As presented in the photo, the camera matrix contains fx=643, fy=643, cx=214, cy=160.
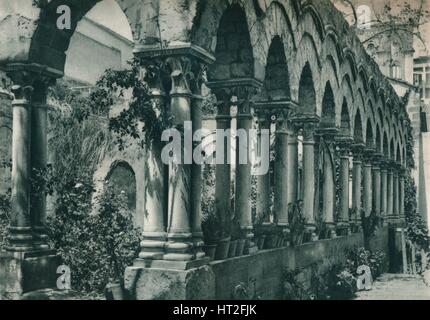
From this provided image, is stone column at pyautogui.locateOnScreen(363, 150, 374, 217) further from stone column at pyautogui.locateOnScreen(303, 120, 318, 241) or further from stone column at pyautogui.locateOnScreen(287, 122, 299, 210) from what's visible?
stone column at pyautogui.locateOnScreen(287, 122, 299, 210)

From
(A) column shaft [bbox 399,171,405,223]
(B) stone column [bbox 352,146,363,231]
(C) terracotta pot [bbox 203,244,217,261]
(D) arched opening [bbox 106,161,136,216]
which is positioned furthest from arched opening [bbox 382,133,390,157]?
(C) terracotta pot [bbox 203,244,217,261]

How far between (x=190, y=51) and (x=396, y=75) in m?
21.7

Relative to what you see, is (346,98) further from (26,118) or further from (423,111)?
(423,111)

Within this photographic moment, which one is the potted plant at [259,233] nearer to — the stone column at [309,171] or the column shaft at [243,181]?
the column shaft at [243,181]

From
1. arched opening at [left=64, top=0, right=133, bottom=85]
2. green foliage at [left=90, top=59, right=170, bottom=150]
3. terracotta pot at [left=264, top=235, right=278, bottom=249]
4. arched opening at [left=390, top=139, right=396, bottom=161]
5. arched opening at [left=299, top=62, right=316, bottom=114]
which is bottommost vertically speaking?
terracotta pot at [left=264, top=235, right=278, bottom=249]

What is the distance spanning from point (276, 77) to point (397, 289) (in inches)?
212

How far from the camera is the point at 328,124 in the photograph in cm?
1227

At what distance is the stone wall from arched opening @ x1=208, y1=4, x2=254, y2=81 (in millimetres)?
2200

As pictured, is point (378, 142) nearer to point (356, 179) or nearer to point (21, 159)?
point (356, 179)

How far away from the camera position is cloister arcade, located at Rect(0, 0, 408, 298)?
6027 mm

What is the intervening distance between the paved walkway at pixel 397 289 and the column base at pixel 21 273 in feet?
19.5

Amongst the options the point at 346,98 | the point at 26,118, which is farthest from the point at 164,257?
the point at 346,98

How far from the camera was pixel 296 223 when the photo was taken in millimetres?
9609

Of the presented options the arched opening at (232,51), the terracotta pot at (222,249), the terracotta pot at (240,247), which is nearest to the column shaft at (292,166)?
the arched opening at (232,51)
